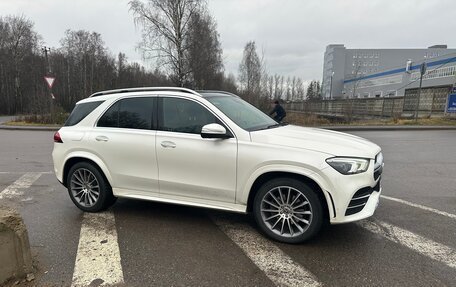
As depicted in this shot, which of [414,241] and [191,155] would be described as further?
[191,155]

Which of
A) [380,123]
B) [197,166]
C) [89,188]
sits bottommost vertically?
[89,188]

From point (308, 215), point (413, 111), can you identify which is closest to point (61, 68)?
point (413, 111)

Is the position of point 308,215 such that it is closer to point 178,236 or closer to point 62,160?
point 178,236

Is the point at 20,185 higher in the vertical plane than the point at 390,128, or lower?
lower

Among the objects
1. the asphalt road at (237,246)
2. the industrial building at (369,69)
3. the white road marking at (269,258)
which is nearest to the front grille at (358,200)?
the asphalt road at (237,246)

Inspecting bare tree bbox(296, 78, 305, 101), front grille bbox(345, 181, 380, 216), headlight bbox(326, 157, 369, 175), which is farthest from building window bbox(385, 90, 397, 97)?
headlight bbox(326, 157, 369, 175)

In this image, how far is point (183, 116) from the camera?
4492mm

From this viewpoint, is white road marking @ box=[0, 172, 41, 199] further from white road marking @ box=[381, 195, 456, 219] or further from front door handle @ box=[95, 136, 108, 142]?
white road marking @ box=[381, 195, 456, 219]

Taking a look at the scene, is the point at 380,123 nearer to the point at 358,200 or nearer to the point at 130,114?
Result: the point at 358,200

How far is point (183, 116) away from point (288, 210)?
185 centimetres

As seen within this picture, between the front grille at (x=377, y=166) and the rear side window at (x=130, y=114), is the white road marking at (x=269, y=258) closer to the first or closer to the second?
the front grille at (x=377, y=166)

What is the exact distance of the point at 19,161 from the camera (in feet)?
30.7

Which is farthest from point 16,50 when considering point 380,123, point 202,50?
point 380,123

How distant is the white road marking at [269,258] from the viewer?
3.18 meters
